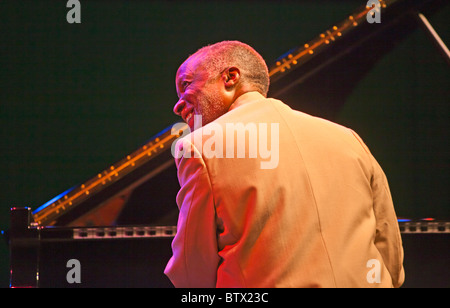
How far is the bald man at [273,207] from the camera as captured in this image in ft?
3.80

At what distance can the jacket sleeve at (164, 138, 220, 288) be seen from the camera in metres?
1.18

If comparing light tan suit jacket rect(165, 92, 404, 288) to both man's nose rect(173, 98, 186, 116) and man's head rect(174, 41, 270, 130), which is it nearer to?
man's head rect(174, 41, 270, 130)

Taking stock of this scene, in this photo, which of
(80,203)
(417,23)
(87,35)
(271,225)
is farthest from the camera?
(87,35)

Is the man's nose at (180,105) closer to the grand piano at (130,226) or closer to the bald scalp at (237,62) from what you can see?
the bald scalp at (237,62)

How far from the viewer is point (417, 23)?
3.12m

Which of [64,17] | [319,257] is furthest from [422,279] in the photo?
[64,17]

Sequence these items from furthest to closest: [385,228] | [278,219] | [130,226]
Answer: [130,226]
[385,228]
[278,219]

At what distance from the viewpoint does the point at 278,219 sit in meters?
1.17

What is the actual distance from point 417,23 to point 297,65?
86 centimetres

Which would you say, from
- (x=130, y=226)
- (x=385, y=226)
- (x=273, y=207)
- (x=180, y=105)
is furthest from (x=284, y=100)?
(x=273, y=207)

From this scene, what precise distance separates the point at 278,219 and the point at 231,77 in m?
0.49

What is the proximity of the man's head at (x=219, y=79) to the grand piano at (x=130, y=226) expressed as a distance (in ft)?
3.52

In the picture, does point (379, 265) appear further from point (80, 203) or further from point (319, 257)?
point (80, 203)

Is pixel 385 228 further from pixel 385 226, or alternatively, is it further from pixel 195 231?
pixel 195 231
